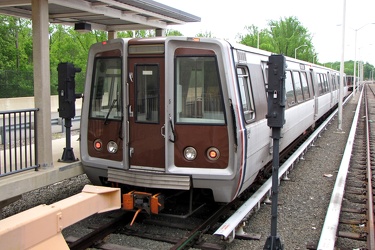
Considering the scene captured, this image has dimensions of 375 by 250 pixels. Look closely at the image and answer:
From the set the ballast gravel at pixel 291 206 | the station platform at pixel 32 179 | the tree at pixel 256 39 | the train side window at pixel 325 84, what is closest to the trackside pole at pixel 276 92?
the ballast gravel at pixel 291 206

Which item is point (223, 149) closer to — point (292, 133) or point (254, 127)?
point (254, 127)

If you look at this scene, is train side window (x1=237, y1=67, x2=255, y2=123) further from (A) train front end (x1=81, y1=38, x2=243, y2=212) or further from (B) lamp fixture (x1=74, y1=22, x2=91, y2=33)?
(B) lamp fixture (x1=74, y1=22, x2=91, y2=33)

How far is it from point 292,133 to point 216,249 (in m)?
5.73

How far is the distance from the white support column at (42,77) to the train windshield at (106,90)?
0.73m

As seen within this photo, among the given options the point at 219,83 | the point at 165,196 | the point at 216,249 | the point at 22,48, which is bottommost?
the point at 216,249

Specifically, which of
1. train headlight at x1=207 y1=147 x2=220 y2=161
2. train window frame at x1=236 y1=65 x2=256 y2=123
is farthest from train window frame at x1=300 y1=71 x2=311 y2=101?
train headlight at x1=207 y1=147 x2=220 y2=161

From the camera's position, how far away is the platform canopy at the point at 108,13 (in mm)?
7109

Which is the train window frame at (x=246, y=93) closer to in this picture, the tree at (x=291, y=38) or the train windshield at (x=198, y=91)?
the train windshield at (x=198, y=91)

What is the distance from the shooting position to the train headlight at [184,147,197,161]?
600 cm

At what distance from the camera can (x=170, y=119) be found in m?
6.00

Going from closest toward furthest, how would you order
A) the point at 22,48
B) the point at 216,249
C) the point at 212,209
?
1. the point at 216,249
2. the point at 212,209
3. the point at 22,48

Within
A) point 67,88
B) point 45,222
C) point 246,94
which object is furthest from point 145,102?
point 45,222

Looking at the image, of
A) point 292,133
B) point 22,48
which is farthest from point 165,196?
point 22,48

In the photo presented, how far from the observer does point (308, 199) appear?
26.1ft
